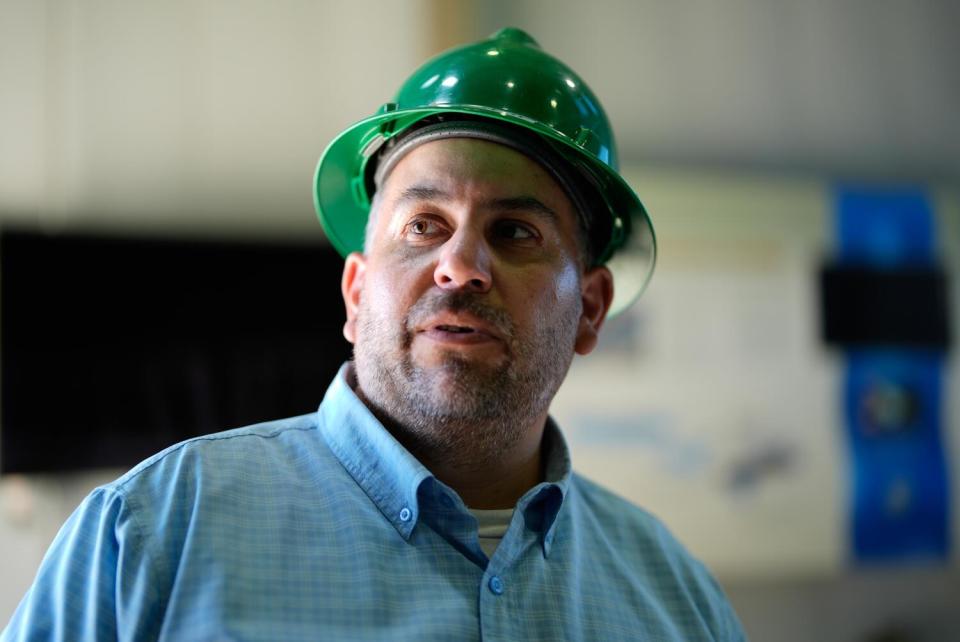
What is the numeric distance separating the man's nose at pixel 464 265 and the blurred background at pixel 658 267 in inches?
51.2

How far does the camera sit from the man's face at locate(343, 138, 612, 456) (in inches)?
48.0

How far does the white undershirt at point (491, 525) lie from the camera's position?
125 cm

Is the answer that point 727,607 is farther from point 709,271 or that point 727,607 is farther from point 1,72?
point 1,72

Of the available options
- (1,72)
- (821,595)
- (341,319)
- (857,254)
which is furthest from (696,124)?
(1,72)

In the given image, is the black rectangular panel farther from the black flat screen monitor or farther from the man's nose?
the man's nose

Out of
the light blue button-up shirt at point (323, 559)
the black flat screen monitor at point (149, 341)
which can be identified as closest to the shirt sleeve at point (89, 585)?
the light blue button-up shirt at point (323, 559)

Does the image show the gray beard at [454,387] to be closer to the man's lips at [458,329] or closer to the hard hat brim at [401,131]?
the man's lips at [458,329]

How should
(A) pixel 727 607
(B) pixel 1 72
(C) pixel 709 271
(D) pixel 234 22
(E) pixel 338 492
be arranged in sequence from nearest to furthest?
(E) pixel 338 492 < (A) pixel 727 607 < (B) pixel 1 72 < (D) pixel 234 22 < (C) pixel 709 271

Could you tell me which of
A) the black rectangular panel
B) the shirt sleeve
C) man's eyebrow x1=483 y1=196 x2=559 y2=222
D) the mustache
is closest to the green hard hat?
man's eyebrow x1=483 y1=196 x2=559 y2=222

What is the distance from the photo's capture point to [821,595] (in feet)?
9.64

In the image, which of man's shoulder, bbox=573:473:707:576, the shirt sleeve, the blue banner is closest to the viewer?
the shirt sleeve

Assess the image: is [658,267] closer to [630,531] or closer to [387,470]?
[630,531]

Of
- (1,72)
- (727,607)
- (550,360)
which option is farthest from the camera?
(1,72)

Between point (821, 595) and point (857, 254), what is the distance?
1.25m
